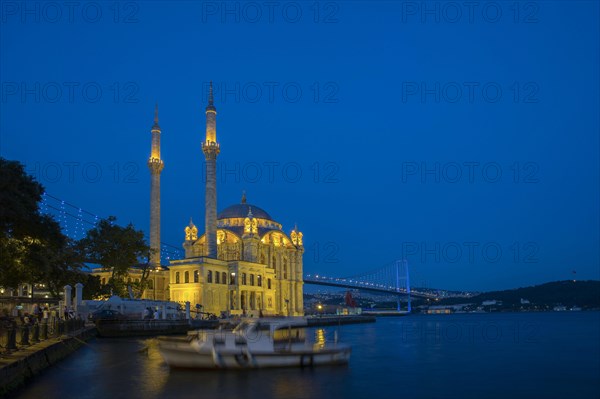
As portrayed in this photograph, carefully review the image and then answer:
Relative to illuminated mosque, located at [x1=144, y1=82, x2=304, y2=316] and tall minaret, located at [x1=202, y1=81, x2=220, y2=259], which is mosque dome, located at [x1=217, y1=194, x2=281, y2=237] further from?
tall minaret, located at [x1=202, y1=81, x2=220, y2=259]

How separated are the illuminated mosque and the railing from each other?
33.4 m

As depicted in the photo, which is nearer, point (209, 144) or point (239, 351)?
point (239, 351)

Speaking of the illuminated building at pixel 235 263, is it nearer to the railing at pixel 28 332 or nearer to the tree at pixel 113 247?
the tree at pixel 113 247

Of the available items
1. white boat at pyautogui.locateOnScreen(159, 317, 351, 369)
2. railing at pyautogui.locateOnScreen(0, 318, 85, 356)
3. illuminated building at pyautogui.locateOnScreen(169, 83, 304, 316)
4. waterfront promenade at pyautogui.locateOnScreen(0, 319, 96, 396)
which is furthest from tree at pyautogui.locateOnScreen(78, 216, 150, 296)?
white boat at pyautogui.locateOnScreen(159, 317, 351, 369)

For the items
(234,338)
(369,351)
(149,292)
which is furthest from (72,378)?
(149,292)

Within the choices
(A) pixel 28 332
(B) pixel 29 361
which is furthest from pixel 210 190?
(B) pixel 29 361

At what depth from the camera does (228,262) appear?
77.5 meters

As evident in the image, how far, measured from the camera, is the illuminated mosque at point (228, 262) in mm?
72500

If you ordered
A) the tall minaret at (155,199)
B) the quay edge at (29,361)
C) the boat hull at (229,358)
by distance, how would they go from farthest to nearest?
the tall minaret at (155,199) → the boat hull at (229,358) → the quay edge at (29,361)

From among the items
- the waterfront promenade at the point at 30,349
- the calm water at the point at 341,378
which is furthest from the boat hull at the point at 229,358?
the waterfront promenade at the point at 30,349

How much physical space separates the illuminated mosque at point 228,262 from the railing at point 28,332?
33356 millimetres

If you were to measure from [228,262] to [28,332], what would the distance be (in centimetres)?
5295

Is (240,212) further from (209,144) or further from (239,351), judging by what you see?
(239,351)

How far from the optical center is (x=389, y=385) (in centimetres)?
2581
